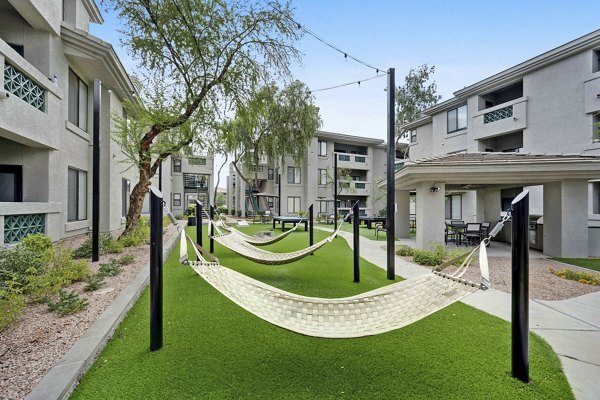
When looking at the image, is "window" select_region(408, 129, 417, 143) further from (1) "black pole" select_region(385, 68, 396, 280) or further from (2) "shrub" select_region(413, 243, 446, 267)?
(1) "black pole" select_region(385, 68, 396, 280)

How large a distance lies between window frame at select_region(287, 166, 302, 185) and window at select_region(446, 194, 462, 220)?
40.2 ft

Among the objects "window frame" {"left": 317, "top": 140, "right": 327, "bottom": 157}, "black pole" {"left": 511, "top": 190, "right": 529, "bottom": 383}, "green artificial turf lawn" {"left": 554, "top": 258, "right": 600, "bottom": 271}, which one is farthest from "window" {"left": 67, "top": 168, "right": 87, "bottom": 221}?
"window frame" {"left": 317, "top": 140, "right": 327, "bottom": 157}

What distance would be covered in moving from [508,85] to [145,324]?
59.2 ft

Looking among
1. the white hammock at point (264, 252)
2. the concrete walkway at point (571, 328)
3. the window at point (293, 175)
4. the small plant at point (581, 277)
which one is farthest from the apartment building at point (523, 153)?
the window at point (293, 175)

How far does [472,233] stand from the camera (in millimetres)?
9711

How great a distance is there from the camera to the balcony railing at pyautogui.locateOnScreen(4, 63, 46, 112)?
556cm

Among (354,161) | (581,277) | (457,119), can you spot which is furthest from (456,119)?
(581,277)

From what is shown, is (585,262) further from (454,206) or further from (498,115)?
(454,206)

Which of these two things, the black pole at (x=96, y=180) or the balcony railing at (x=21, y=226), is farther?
the balcony railing at (x=21, y=226)

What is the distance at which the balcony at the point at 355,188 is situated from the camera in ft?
78.7

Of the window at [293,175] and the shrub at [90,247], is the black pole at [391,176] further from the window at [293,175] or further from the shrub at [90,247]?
the window at [293,175]

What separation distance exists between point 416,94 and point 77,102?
24.3 meters

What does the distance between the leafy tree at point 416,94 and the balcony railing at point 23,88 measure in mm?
23384

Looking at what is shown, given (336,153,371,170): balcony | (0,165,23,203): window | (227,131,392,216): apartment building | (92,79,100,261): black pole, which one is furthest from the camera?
(336,153,371,170): balcony
